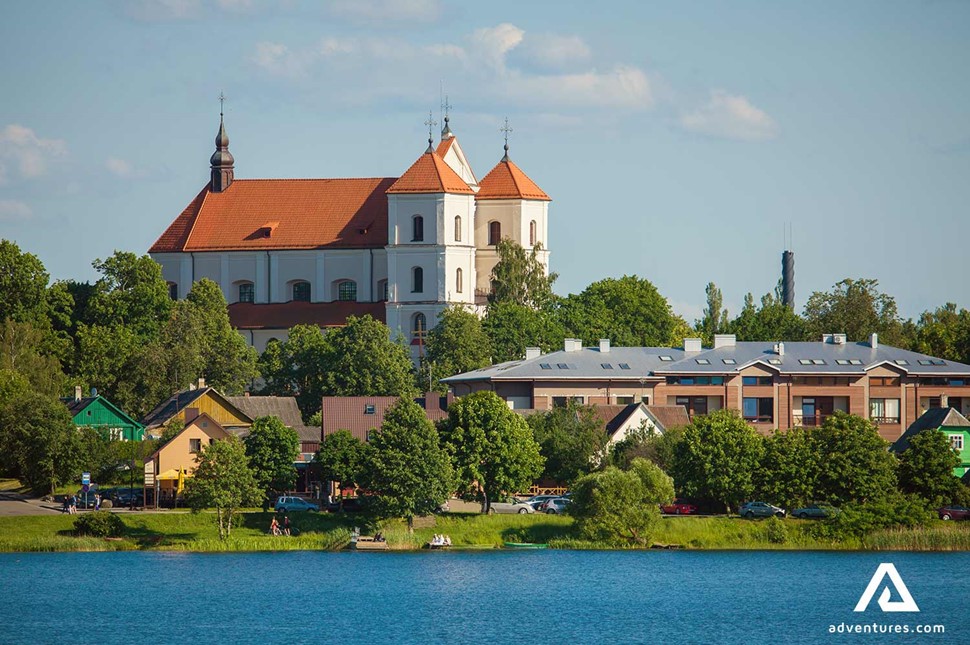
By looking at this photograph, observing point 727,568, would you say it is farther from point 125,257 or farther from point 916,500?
point 125,257

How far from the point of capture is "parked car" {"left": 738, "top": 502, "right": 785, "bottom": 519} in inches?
2975

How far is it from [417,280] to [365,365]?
19036 mm

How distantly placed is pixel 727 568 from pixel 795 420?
30.3 metres

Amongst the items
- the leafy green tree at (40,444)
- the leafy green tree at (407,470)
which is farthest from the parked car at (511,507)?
the leafy green tree at (40,444)

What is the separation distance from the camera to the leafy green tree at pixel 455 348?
10825cm

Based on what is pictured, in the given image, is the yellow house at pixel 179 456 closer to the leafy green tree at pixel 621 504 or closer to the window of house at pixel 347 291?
the leafy green tree at pixel 621 504

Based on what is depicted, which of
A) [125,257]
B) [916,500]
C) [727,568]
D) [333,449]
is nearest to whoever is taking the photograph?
[727,568]

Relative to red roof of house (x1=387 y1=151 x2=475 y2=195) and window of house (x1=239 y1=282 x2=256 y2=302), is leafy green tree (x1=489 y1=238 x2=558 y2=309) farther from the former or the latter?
window of house (x1=239 y1=282 x2=256 y2=302)

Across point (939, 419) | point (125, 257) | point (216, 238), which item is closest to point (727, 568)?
point (939, 419)

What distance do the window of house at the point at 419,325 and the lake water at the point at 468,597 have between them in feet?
158

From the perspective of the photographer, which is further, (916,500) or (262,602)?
(916,500)

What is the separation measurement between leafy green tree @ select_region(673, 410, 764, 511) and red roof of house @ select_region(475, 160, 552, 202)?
164 feet

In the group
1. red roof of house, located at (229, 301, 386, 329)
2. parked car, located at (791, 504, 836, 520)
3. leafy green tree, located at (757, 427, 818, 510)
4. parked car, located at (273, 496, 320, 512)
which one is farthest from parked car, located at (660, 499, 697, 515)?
red roof of house, located at (229, 301, 386, 329)

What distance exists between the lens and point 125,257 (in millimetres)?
116625
